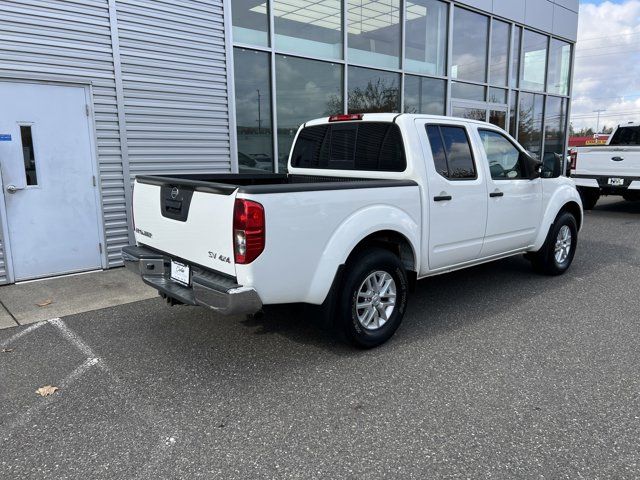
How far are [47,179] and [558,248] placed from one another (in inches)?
254

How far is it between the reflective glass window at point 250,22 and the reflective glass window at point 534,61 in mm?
8367

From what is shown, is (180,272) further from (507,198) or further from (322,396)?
(507,198)

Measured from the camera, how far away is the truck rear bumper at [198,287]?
3223 millimetres

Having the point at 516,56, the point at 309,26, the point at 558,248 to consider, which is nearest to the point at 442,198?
the point at 558,248

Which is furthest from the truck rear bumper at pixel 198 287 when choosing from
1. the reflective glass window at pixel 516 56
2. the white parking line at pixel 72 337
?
the reflective glass window at pixel 516 56

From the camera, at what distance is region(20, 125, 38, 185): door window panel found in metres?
5.90

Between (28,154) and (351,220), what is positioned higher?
(28,154)

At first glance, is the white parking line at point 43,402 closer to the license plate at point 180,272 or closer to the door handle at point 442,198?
the license plate at point 180,272

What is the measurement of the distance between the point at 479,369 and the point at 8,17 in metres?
6.16

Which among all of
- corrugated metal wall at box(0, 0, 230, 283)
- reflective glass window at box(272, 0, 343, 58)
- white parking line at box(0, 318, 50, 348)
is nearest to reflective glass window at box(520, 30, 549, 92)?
Result: reflective glass window at box(272, 0, 343, 58)

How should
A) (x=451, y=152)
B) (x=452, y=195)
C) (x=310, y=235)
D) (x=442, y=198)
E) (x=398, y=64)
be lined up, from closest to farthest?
(x=310, y=235) < (x=442, y=198) < (x=452, y=195) < (x=451, y=152) < (x=398, y=64)

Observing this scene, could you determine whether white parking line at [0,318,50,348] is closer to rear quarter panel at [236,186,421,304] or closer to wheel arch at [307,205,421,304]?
rear quarter panel at [236,186,421,304]

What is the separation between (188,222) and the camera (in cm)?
364

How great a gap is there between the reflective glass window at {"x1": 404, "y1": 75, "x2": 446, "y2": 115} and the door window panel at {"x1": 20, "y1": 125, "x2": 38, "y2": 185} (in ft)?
23.2
